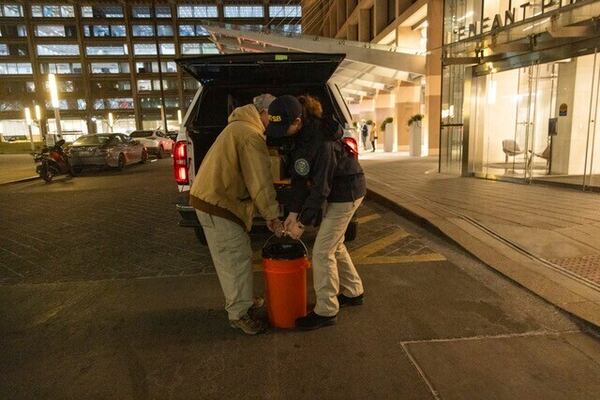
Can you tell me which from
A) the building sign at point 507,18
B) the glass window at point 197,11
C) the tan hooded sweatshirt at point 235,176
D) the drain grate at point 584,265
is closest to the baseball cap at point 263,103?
the tan hooded sweatshirt at point 235,176

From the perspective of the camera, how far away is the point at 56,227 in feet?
23.0

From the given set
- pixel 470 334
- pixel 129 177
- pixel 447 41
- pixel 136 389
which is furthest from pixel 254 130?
pixel 129 177

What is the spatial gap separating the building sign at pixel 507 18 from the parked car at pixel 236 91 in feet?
20.0

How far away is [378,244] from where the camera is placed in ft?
18.2

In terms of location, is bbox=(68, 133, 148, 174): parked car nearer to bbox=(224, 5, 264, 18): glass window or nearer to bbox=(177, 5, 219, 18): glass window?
bbox=(177, 5, 219, 18): glass window

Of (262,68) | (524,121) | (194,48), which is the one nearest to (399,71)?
(524,121)

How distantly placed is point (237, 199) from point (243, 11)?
73573mm

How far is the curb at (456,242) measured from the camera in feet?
10.7

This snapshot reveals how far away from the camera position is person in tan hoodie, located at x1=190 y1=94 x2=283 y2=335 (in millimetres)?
3098

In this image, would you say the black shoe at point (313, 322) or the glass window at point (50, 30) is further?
the glass window at point (50, 30)

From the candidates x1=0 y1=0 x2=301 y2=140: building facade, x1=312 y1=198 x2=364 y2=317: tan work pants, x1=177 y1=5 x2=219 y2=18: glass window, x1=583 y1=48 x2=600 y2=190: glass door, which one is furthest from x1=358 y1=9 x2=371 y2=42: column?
x1=177 y1=5 x2=219 y2=18: glass window

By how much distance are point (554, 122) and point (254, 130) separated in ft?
30.8

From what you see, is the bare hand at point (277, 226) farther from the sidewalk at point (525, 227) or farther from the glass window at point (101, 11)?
the glass window at point (101, 11)

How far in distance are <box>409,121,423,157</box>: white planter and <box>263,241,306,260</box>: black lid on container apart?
15.6 metres
